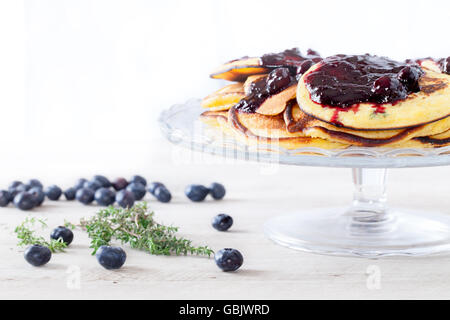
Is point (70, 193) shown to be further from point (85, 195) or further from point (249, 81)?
point (249, 81)

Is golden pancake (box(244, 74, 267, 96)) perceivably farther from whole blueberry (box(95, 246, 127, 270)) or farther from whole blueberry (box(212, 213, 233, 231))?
whole blueberry (box(95, 246, 127, 270))

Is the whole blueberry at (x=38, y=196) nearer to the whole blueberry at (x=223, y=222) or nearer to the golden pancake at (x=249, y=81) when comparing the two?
the whole blueberry at (x=223, y=222)

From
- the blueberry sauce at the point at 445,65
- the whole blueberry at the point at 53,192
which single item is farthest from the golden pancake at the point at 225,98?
the whole blueberry at the point at 53,192

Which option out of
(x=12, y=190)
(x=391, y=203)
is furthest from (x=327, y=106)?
(x=12, y=190)

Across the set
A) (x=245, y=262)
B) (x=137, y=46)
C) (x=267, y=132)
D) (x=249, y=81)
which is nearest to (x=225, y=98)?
(x=249, y=81)

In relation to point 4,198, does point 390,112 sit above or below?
above

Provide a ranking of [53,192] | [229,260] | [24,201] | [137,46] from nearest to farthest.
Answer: [229,260]
[24,201]
[53,192]
[137,46]
